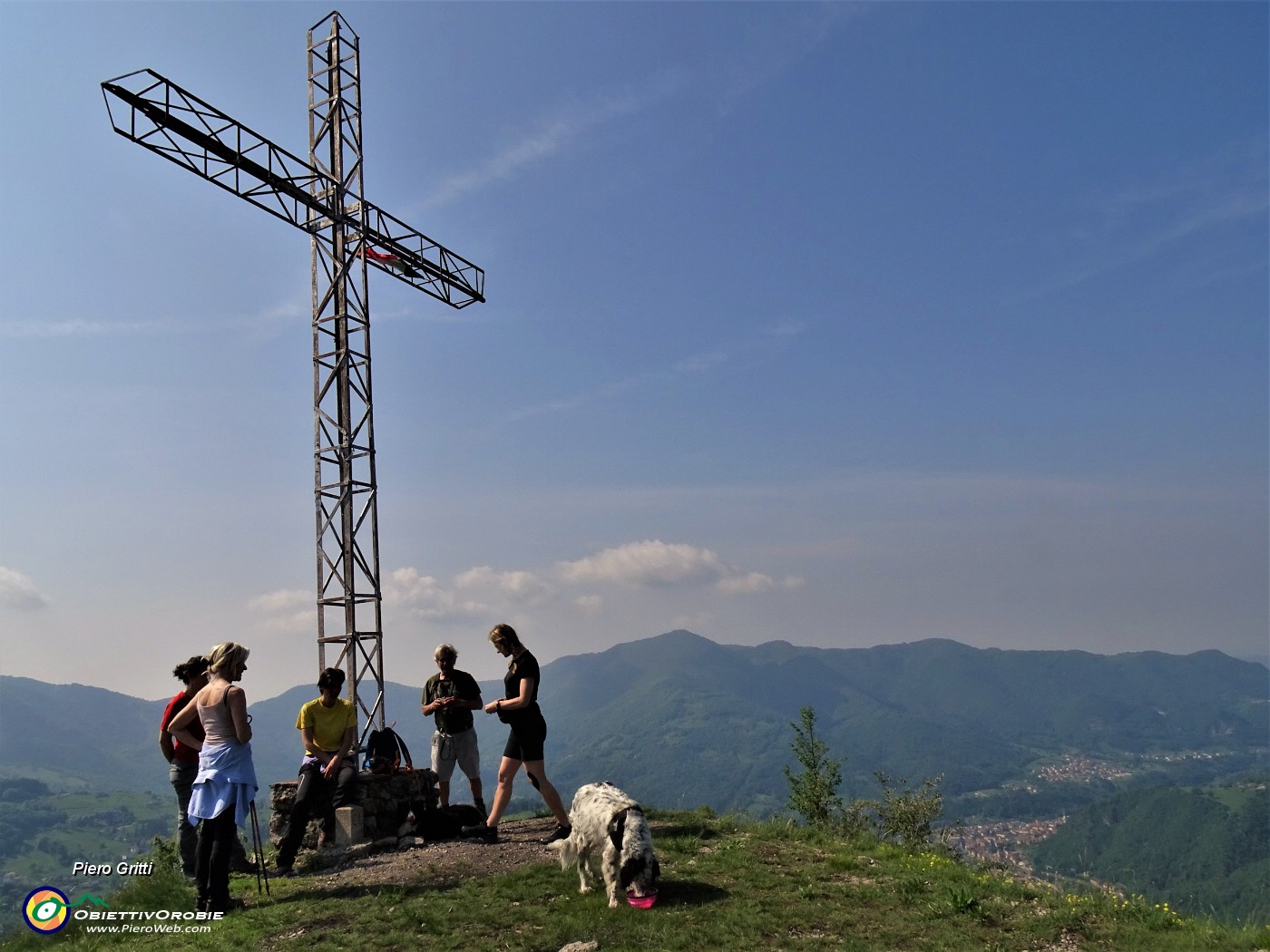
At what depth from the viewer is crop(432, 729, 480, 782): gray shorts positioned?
1228 cm

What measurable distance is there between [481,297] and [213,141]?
24.3 feet

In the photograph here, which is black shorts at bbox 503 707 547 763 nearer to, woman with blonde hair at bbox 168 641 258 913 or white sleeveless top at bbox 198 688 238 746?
woman with blonde hair at bbox 168 641 258 913

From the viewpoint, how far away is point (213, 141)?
1412cm

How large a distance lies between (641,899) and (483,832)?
365 cm

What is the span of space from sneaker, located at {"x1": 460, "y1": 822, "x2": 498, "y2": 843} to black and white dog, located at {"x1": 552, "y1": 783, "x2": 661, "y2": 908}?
2.19m

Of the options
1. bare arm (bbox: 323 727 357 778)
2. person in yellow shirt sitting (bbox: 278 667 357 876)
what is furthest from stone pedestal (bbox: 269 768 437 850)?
bare arm (bbox: 323 727 357 778)

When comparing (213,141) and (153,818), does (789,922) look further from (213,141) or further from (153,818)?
(153,818)

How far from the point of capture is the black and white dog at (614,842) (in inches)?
320

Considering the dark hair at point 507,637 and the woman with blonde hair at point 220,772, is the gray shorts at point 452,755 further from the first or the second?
the woman with blonde hair at point 220,772

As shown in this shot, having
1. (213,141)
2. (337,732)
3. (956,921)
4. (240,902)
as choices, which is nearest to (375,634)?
(337,732)

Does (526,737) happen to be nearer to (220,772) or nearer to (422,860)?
(422,860)

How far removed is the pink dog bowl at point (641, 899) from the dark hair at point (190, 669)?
5.46 metres

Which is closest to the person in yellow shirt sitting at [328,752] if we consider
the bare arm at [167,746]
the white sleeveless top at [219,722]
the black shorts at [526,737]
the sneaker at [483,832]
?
the bare arm at [167,746]

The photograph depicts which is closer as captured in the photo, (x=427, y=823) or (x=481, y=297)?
(x=427, y=823)
